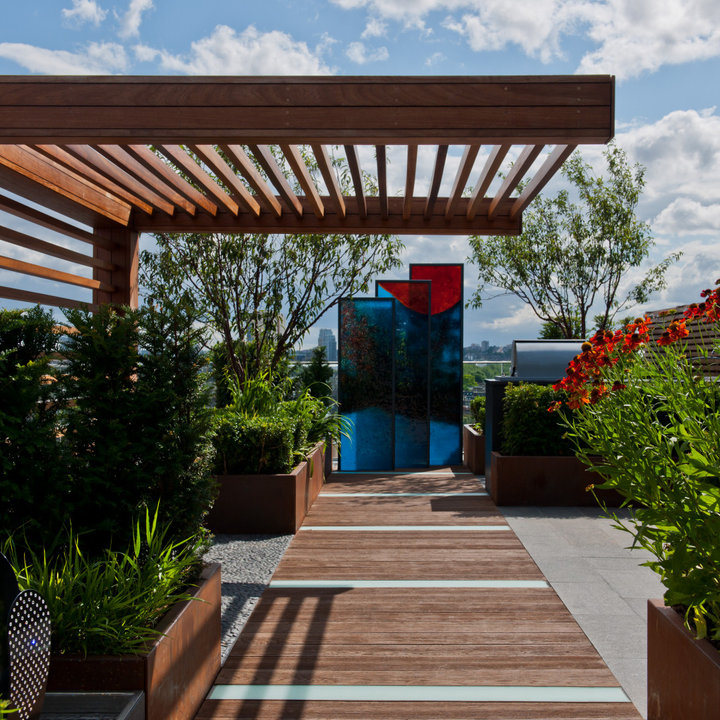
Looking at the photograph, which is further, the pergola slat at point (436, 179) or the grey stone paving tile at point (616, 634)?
the pergola slat at point (436, 179)

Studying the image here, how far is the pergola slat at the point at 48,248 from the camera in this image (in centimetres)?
417

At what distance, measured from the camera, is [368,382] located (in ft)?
27.1

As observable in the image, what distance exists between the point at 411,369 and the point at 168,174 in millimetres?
4781

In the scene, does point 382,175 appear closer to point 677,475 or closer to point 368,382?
point 677,475

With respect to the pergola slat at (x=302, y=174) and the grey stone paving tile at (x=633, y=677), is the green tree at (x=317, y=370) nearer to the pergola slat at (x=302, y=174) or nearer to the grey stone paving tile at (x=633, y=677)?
the pergola slat at (x=302, y=174)

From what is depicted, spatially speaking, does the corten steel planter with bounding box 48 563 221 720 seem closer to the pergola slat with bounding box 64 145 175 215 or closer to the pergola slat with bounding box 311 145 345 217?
the pergola slat with bounding box 311 145 345 217

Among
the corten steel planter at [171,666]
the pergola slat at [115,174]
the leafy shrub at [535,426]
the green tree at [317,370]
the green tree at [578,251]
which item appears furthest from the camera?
the green tree at [578,251]

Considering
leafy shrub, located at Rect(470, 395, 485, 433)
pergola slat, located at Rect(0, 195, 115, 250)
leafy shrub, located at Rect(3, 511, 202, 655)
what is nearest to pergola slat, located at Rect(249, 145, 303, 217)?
pergola slat, located at Rect(0, 195, 115, 250)

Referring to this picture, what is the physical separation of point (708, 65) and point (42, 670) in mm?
5405

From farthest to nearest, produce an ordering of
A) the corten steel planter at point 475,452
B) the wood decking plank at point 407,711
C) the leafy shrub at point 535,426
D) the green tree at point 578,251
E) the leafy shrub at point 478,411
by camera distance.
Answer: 1. the green tree at point 578,251
2. the leafy shrub at point 478,411
3. the corten steel planter at point 475,452
4. the leafy shrub at point 535,426
5. the wood decking plank at point 407,711

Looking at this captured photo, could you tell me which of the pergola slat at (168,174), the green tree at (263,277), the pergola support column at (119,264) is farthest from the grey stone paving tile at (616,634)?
the green tree at (263,277)

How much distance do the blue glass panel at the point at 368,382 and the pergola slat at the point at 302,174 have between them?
3195 millimetres

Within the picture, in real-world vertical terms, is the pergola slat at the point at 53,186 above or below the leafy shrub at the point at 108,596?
above

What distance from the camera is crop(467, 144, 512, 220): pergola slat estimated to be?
361cm
